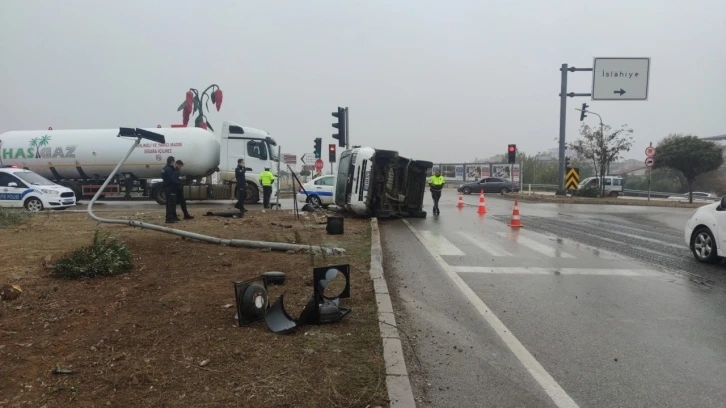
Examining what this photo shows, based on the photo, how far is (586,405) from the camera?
322 cm

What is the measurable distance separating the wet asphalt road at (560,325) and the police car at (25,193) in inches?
542

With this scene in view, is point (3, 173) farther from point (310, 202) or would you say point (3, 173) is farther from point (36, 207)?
point (310, 202)

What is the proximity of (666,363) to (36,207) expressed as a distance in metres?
19.2

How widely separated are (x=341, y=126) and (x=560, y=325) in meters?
12.9

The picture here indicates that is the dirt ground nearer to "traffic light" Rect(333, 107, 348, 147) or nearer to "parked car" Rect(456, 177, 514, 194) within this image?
"traffic light" Rect(333, 107, 348, 147)

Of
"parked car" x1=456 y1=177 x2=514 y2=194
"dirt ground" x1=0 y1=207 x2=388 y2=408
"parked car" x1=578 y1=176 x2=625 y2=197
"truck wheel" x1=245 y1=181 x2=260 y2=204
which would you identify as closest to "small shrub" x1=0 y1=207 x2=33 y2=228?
"dirt ground" x1=0 y1=207 x2=388 y2=408

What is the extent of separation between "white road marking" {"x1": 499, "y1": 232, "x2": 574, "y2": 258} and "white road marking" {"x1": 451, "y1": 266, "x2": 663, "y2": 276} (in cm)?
127

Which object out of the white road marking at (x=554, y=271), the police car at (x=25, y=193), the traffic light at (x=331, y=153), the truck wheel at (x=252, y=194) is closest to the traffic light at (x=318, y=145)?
the traffic light at (x=331, y=153)

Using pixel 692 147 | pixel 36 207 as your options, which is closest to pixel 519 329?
pixel 36 207

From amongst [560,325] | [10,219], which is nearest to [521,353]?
[560,325]

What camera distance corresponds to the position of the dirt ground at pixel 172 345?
2941 mm

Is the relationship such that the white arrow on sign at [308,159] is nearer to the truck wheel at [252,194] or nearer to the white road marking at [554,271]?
the truck wheel at [252,194]

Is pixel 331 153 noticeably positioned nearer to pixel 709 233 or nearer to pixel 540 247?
pixel 540 247

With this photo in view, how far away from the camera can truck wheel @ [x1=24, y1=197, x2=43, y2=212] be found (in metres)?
16.7
